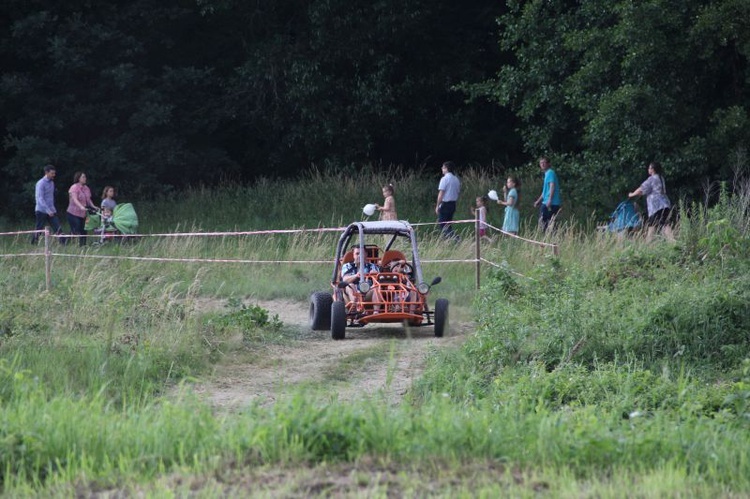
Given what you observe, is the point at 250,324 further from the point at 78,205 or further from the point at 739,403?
the point at 78,205

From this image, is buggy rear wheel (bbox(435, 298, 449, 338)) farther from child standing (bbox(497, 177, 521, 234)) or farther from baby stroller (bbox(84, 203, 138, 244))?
baby stroller (bbox(84, 203, 138, 244))

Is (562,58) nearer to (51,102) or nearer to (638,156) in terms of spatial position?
(638,156)

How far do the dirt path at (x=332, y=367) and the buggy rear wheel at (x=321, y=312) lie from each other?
0.35 feet

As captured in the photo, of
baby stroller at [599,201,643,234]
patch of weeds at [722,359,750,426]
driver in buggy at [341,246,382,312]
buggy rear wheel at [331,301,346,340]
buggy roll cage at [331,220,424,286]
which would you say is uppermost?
baby stroller at [599,201,643,234]

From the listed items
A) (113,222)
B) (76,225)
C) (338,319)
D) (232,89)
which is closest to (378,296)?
(338,319)

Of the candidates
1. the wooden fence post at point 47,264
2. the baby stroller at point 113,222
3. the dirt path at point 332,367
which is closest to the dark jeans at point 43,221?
the baby stroller at point 113,222

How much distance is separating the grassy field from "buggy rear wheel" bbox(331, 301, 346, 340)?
1.86 feet

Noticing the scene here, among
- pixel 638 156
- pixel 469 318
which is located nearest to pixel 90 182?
pixel 638 156

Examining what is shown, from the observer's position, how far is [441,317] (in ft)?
45.0

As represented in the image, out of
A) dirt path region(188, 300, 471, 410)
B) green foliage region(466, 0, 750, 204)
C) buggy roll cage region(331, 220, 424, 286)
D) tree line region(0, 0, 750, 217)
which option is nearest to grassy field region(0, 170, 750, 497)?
dirt path region(188, 300, 471, 410)

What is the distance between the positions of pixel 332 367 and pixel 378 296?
212 centimetres

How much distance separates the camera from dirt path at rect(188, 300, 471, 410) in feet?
33.8

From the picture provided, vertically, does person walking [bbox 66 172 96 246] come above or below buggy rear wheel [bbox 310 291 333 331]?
above

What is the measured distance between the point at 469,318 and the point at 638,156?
10809 millimetres
